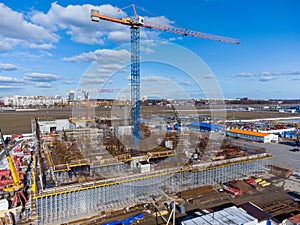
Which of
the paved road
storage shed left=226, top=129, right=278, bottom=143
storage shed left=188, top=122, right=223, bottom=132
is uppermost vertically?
storage shed left=188, top=122, right=223, bottom=132

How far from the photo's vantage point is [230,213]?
194 inches

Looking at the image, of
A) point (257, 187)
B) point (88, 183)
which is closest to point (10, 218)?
point (88, 183)

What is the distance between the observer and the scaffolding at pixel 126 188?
561cm

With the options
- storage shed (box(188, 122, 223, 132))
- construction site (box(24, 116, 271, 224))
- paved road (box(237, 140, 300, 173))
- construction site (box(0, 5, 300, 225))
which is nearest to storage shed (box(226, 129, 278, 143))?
paved road (box(237, 140, 300, 173))

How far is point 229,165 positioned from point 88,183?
5.33 m

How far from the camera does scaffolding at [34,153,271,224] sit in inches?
221

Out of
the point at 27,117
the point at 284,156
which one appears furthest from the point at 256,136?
the point at 27,117

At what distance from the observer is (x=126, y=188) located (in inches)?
257

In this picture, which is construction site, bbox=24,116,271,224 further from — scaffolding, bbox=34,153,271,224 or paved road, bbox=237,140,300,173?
paved road, bbox=237,140,300,173

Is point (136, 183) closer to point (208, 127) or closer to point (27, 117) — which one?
point (208, 127)

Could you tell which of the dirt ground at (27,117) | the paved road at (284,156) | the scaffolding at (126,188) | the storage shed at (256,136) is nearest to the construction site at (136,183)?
the scaffolding at (126,188)

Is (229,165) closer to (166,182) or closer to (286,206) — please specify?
(286,206)

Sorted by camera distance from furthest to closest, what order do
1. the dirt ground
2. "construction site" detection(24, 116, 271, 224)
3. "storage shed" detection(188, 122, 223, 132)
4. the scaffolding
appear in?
the dirt ground → "storage shed" detection(188, 122, 223, 132) → "construction site" detection(24, 116, 271, 224) → the scaffolding

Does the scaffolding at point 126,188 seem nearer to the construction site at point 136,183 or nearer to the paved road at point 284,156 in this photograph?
the construction site at point 136,183
